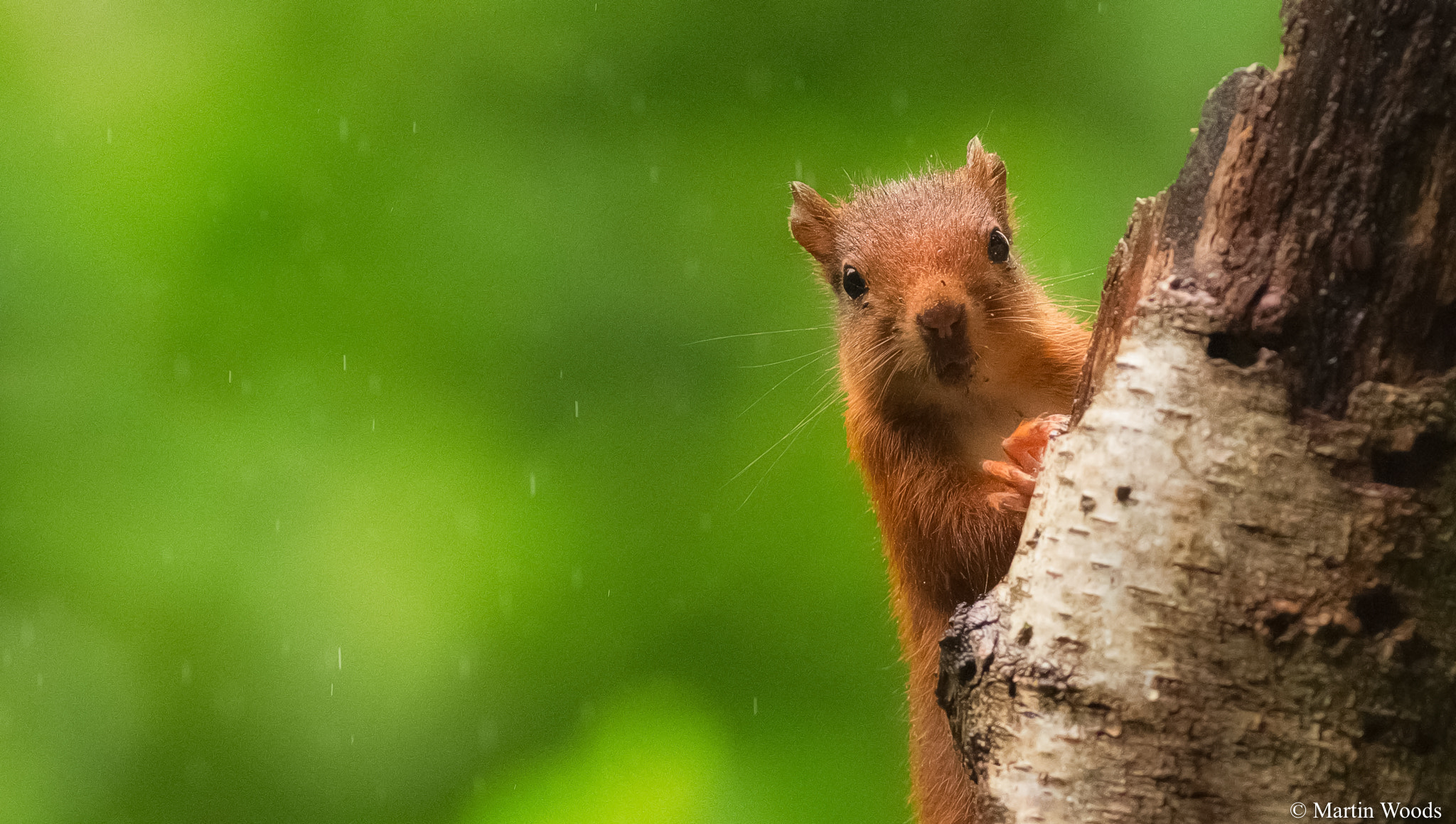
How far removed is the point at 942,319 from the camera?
1.51 meters

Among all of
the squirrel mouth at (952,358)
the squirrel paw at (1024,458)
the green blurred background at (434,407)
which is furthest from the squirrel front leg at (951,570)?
the green blurred background at (434,407)

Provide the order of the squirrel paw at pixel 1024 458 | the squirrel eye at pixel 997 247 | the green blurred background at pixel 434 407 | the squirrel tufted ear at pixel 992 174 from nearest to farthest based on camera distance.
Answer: the squirrel paw at pixel 1024 458
the squirrel eye at pixel 997 247
the squirrel tufted ear at pixel 992 174
the green blurred background at pixel 434 407

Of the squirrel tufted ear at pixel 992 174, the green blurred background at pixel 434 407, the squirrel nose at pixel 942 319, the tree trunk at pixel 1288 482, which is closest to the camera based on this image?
the tree trunk at pixel 1288 482

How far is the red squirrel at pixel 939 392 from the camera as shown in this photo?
5.06 ft

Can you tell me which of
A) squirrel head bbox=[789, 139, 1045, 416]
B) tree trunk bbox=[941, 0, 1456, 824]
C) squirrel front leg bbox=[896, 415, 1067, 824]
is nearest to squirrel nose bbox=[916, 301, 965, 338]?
squirrel head bbox=[789, 139, 1045, 416]

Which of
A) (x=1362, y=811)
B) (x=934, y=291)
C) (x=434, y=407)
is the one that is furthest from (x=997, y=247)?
(x=434, y=407)

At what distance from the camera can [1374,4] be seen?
0.80 meters

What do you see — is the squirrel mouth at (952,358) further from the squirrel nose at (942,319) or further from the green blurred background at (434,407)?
the green blurred background at (434,407)

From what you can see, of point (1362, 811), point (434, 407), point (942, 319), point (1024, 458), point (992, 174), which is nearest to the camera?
point (1362, 811)

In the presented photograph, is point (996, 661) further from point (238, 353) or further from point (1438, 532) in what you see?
point (238, 353)

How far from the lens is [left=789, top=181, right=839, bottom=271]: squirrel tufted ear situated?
6.39ft

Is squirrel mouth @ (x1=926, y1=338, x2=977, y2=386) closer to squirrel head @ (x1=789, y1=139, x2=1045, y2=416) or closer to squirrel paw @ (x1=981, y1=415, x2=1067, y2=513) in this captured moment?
squirrel head @ (x1=789, y1=139, x2=1045, y2=416)

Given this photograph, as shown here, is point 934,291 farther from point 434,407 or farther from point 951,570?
point 434,407

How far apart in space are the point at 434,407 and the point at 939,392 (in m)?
1.52
